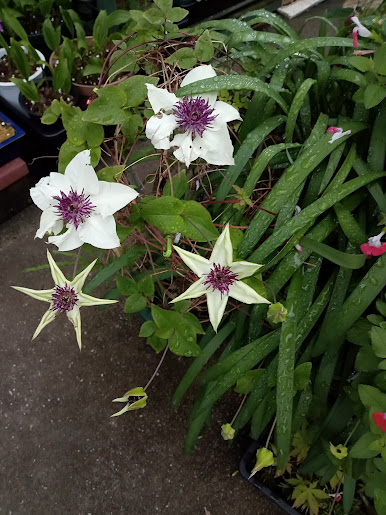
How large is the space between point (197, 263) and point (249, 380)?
1.27 ft

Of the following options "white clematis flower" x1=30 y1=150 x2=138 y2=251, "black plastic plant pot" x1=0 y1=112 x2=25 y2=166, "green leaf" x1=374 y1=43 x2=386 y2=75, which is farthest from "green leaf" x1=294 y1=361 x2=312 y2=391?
"black plastic plant pot" x1=0 y1=112 x2=25 y2=166

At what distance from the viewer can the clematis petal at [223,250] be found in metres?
0.74

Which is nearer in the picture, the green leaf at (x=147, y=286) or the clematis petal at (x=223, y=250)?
the clematis petal at (x=223, y=250)

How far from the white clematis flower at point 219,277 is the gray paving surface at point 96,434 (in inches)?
29.7

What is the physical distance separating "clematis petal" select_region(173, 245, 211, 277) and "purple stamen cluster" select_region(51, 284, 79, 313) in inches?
8.1

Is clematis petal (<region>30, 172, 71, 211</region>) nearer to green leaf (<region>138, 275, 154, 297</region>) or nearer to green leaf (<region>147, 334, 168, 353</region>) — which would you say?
green leaf (<region>138, 275, 154, 297</region>)

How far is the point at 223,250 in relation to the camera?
2.45 feet

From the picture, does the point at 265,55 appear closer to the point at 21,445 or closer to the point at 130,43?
the point at 130,43

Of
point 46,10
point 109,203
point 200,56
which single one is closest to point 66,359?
point 109,203

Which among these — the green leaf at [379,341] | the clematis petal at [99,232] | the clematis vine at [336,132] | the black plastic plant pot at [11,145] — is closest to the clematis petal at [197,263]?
the clematis petal at [99,232]

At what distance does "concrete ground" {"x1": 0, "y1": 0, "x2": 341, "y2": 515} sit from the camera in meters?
1.29

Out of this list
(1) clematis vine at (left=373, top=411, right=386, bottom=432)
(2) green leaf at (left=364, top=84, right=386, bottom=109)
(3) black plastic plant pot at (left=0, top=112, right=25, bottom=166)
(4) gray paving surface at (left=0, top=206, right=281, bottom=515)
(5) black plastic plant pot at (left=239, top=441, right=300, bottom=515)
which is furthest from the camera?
(3) black plastic plant pot at (left=0, top=112, right=25, bottom=166)

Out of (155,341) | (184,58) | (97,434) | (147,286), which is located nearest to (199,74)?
(184,58)

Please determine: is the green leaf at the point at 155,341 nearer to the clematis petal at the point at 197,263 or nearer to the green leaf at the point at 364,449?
the clematis petal at the point at 197,263
